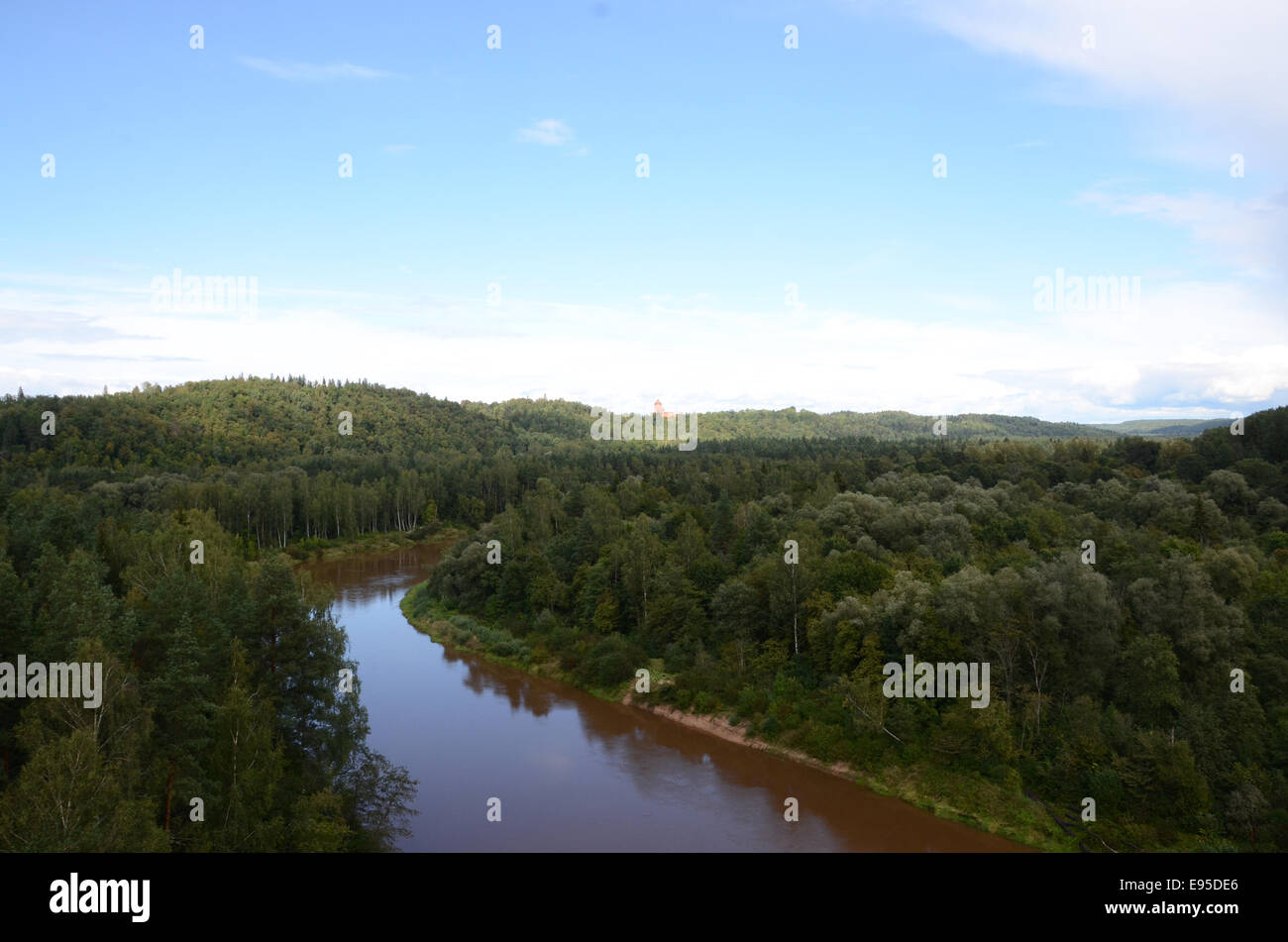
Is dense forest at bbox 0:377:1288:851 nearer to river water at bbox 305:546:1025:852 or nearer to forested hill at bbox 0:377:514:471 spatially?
river water at bbox 305:546:1025:852

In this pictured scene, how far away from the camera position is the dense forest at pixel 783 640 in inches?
709

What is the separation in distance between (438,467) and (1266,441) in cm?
8668

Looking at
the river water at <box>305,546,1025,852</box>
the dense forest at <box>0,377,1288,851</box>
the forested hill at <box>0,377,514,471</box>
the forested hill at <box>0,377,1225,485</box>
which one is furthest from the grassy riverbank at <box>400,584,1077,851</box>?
the forested hill at <box>0,377,514,471</box>

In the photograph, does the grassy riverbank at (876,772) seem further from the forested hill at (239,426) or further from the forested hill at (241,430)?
the forested hill at (239,426)

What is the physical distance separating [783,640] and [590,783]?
12196mm

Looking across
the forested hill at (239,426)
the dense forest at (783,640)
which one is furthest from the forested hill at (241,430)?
the dense forest at (783,640)

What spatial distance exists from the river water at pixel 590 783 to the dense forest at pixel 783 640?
5.42 ft

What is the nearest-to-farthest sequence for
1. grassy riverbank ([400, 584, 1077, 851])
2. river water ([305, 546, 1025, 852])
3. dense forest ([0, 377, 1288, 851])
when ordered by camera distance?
dense forest ([0, 377, 1288, 851])
river water ([305, 546, 1025, 852])
grassy riverbank ([400, 584, 1077, 851])

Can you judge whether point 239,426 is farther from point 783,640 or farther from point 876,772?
point 876,772

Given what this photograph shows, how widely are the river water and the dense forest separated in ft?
5.42

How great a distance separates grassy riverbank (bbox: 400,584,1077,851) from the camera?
82.2 feet

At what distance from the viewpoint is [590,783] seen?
93.2 feet
